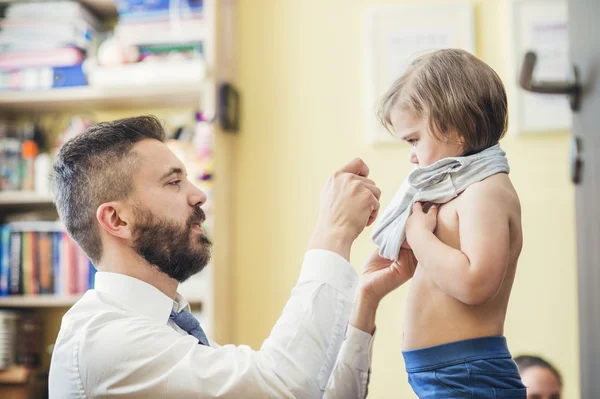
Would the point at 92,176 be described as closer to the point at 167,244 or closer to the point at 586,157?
the point at 167,244

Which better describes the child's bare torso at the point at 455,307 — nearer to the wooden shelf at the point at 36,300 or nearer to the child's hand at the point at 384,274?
the child's hand at the point at 384,274

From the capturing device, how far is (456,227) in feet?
3.36

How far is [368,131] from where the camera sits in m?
2.29

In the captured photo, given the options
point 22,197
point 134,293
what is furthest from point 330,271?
point 22,197

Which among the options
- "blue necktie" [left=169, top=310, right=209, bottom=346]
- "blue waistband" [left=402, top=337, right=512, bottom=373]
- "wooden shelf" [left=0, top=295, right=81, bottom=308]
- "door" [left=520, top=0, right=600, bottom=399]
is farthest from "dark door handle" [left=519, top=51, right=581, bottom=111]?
"wooden shelf" [left=0, top=295, right=81, bottom=308]

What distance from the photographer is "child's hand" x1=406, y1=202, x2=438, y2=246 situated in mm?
1021

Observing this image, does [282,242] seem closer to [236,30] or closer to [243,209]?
[243,209]

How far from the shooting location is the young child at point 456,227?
96 centimetres

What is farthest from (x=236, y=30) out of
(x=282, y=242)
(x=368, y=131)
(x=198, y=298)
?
(x=198, y=298)

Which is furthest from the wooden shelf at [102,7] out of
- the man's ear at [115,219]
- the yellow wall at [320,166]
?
the man's ear at [115,219]

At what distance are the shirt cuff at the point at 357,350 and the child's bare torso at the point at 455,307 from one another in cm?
16

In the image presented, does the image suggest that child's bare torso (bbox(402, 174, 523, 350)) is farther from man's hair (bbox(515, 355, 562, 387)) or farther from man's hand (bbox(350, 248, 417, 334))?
man's hair (bbox(515, 355, 562, 387))

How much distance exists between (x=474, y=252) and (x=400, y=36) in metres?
1.50

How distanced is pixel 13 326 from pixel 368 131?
4.99 feet
